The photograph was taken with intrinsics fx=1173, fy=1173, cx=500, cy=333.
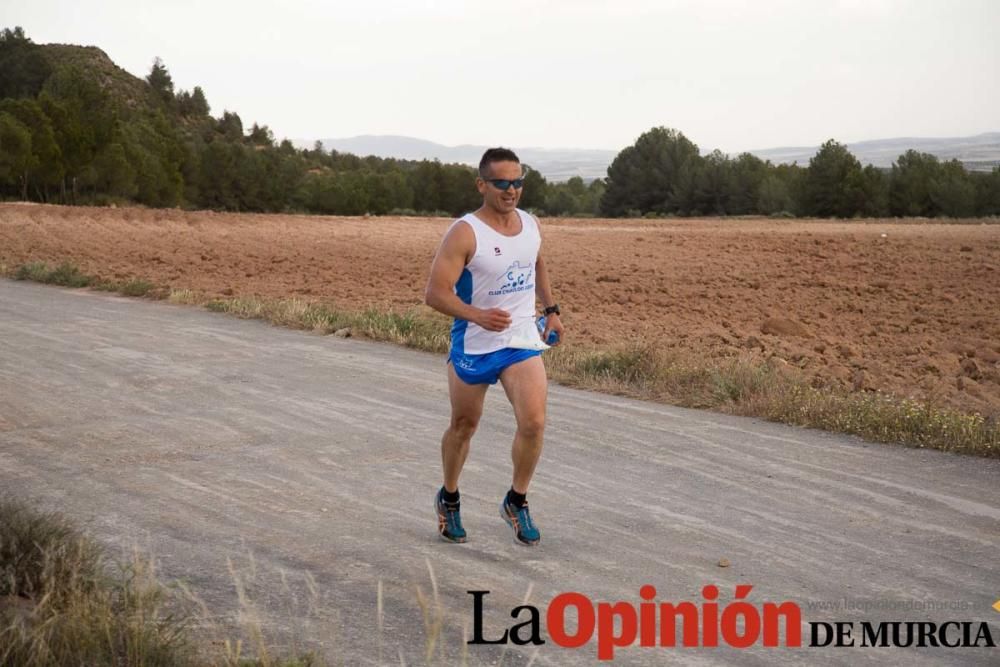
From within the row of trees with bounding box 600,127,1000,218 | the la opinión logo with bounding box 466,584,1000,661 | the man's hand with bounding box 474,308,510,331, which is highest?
the row of trees with bounding box 600,127,1000,218

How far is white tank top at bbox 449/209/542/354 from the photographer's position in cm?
600

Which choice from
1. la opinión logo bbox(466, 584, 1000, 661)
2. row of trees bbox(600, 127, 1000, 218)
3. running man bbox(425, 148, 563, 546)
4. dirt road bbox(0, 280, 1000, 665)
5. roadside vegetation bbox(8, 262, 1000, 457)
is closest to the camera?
la opinión logo bbox(466, 584, 1000, 661)

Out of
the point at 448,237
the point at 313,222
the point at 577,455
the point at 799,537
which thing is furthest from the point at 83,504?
the point at 313,222

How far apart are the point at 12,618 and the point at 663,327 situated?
1388cm

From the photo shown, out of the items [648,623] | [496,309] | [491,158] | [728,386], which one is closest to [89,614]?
[648,623]

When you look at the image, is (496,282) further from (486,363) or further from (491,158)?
(491,158)

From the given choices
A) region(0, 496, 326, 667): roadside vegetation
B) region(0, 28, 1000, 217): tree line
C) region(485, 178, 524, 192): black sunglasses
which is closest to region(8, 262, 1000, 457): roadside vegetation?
region(485, 178, 524, 192): black sunglasses

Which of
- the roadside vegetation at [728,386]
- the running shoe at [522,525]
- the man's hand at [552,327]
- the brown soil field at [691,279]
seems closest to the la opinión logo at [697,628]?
the running shoe at [522,525]

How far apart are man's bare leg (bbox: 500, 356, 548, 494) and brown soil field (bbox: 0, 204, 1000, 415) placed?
20.3ft

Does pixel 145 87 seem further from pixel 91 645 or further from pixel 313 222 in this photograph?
pixel 91 645

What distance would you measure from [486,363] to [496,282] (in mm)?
425

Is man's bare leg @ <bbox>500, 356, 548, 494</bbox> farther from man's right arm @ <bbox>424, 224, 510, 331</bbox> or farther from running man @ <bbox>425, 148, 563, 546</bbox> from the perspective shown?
man's right arm @ <bbox>424, 224, 510, 331</bbox>

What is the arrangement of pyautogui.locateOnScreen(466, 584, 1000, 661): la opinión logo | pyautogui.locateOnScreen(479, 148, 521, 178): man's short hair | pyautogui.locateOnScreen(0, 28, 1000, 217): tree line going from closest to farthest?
pyautogui.locateOnScreen(466, 584, 1000, 661): la opinión logo → pyautogui.locateOnScreen(479, 148, 521, 178): man's short hair → pyautogui.locateOnScreen(0, 28, 1000, 217): tree line

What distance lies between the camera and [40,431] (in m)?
8.82
